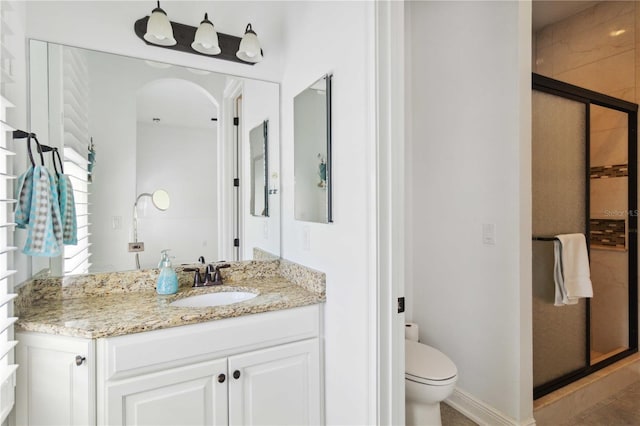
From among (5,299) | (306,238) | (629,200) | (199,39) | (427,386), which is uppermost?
A: (199,39)

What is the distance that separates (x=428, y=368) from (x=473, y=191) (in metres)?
1.05

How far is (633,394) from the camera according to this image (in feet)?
7.53

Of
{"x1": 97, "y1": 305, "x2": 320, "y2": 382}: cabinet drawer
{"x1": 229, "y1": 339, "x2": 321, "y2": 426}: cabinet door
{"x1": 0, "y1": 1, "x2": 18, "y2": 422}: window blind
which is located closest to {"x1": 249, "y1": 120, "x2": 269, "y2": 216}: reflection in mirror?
{"x1": 97, "y1": 305, "x2": 320, "y2": 382}: cabinet drawer

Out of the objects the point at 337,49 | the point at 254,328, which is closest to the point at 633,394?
the point at 254,328

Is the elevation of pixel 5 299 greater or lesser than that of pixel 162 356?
greater

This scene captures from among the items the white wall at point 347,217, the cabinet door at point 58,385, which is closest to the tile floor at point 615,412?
the white wall at point 347,217

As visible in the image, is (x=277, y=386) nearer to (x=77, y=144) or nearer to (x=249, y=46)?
(x=77, y=144)

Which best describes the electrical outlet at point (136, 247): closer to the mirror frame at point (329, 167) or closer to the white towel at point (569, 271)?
the mirror frame at point (329, 167)

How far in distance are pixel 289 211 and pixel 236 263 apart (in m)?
0.45

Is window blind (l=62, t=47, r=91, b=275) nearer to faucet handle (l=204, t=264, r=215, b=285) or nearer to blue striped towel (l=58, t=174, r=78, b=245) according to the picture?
blue striped towel (l=58, t=174, r=78, b=245)

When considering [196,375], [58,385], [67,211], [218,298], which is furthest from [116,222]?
[196,375]

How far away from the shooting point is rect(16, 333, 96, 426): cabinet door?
1.19m

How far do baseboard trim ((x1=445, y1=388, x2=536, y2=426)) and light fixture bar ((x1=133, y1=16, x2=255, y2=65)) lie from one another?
95.3 inches

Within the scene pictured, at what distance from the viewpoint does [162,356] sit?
1281 mm
